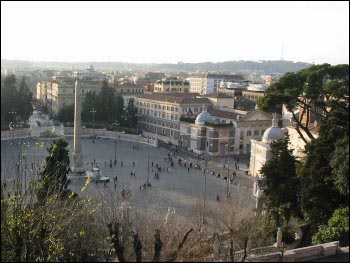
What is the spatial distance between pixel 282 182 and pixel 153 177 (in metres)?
11.4

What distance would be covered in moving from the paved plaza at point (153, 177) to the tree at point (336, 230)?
4637 mm

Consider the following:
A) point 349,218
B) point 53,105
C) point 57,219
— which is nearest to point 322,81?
point 349,218

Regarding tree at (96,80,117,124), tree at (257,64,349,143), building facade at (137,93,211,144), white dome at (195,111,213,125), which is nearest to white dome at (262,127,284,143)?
tree at (257,64,349,143)

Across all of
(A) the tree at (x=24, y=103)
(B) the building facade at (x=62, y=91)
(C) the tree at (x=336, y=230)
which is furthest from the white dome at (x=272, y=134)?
(B) the building facade at (x=62, y=91)

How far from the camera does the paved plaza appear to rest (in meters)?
20.8

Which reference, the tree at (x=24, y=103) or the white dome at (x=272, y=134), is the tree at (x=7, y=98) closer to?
the tree at (x=24, y=103)

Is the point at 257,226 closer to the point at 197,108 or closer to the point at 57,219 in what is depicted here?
the point at 57,219

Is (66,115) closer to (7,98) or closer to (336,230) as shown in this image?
(7,98)

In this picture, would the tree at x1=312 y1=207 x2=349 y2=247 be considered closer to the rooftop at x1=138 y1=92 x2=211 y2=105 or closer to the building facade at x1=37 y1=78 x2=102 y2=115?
the rooftop at x1=138 y1=92 x2=211 y2=105

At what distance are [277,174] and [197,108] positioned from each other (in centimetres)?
2665

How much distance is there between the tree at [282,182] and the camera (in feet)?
54.2

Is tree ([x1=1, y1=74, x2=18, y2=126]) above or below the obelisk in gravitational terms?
above

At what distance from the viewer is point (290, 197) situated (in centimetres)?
1658

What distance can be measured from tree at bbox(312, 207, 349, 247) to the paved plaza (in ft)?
15.2
